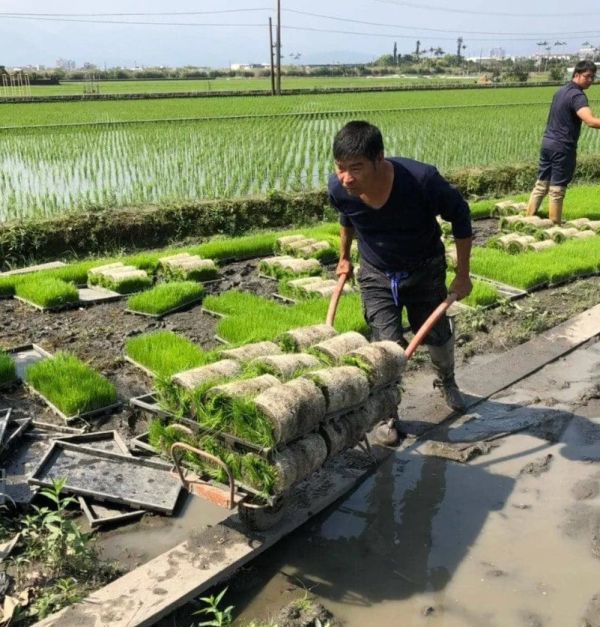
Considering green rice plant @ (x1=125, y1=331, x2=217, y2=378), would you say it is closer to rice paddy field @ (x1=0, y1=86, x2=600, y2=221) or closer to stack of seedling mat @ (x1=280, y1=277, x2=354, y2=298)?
stack of seedling mat @ (x1=280, y1=277, x2=354, y2=298)

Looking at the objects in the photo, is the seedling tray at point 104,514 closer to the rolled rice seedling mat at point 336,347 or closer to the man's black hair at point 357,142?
the rolled rice seedling mat at point 336,347

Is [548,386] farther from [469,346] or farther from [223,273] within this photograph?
[223,273]

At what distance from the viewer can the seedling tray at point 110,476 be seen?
337 centimetres

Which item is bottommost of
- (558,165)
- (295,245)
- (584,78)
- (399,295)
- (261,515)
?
(261,515)

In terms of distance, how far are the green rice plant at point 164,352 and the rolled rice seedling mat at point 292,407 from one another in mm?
1919

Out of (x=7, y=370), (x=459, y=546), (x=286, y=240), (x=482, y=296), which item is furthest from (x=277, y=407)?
(x=286, y=240)

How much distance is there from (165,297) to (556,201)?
18.5ft

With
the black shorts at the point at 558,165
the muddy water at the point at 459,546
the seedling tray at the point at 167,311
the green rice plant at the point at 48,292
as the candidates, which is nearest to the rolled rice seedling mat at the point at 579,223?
the black shorts at the point at 558,165

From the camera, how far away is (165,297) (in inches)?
248

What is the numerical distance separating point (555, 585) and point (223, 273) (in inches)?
208

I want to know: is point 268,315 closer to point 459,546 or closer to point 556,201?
point 459,546

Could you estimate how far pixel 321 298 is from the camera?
6320mm

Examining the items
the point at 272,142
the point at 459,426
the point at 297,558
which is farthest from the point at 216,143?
the point at 297,558

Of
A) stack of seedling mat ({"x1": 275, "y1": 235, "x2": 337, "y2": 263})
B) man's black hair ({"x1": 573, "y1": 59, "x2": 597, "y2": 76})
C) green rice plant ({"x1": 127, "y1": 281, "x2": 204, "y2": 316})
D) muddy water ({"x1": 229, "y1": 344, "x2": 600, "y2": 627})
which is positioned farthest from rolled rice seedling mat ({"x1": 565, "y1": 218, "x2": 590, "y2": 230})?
muddy water ({"x1": 229, "y1": 344, "x2": 600, "y2": 627})
